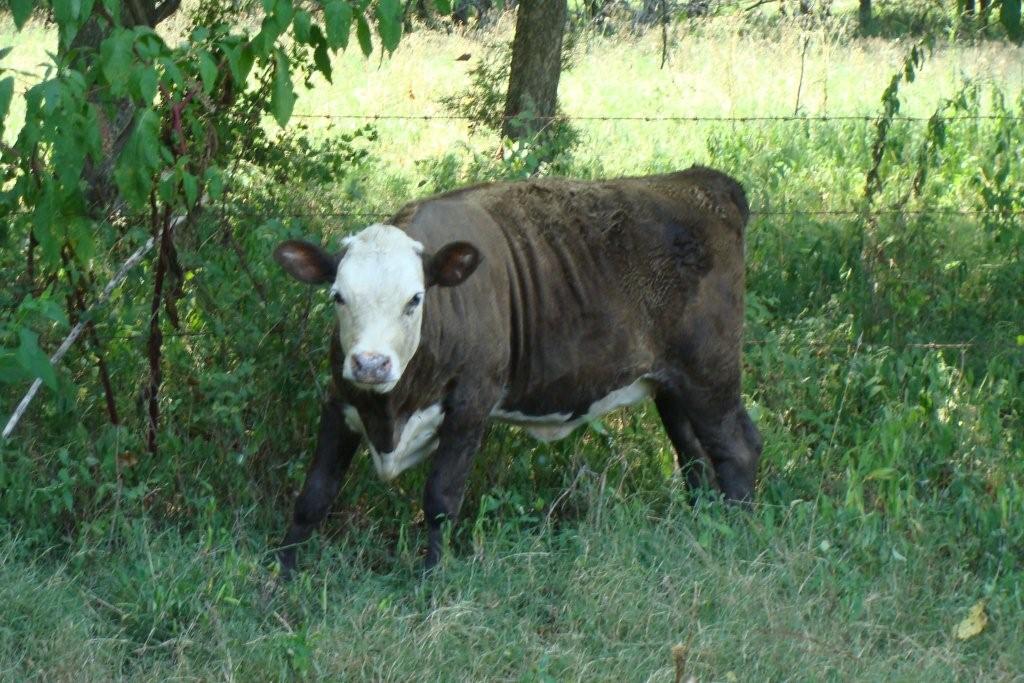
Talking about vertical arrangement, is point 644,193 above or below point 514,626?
above

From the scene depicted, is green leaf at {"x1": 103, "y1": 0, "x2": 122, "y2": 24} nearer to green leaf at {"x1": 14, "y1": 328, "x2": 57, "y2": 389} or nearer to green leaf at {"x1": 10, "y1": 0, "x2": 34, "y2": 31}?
green leaf at {"x1": 10, "y1": 0, "x2": 34, "y2": 31}

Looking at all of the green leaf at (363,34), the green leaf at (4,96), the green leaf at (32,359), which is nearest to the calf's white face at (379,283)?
the green leaf at (363,34)

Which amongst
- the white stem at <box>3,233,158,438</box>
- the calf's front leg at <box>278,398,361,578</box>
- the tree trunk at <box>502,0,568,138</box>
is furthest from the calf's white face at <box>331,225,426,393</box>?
the tree trunk at <box>502,0,568,138</box>

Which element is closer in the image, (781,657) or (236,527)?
(781,657)

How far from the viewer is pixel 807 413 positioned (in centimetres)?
671

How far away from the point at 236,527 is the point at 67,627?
3.73ft

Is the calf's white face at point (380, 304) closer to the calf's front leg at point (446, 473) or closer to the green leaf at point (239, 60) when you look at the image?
the calf's front leg at point (446, 473)

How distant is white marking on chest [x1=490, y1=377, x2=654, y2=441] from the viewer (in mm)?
5930

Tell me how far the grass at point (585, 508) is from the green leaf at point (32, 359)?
2.59 feet

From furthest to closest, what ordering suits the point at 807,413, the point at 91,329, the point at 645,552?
the point at 807,413 < the point at 91,329 < the point at 645,552

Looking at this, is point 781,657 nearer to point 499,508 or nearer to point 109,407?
point 499,508

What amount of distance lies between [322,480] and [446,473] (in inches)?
19.3

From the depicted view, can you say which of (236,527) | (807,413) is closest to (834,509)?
→ (807,413)

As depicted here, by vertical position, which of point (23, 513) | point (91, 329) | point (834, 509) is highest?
point (91, 329)
